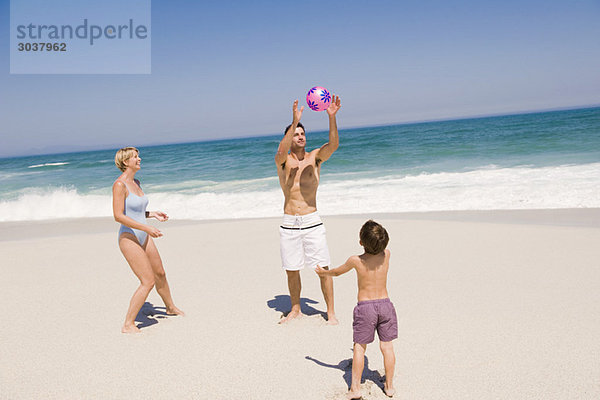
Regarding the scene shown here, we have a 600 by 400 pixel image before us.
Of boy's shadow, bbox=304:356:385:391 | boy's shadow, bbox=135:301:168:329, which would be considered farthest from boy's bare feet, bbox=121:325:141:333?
boy's shadow, bbox=304:356:385:391

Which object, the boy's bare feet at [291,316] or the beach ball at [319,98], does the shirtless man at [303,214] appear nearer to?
the beach ball at [319,98]

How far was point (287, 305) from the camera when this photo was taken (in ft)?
17.2

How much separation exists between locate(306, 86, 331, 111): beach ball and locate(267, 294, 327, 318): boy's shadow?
89.3 inches

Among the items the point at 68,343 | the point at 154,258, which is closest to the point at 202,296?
the point at 154,258

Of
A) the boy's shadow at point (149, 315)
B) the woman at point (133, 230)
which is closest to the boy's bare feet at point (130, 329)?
the woman at point (133, 230)

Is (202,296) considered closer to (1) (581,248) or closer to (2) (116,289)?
(2) (116,289)

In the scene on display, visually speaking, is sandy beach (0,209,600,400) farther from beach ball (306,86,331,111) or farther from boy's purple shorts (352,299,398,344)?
beach ball (306,86,331,111)

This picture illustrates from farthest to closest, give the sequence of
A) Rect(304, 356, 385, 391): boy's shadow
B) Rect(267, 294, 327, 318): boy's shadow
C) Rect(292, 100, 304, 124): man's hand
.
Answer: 1. Rect(267, 294, 327, 318): boy's shadow
2. Rect(292, 100, 304, 124): man's hand
3. Rect(304, 356, 385, 391): boy's shadow

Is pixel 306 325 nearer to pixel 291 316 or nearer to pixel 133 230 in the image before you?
pixel 291 316

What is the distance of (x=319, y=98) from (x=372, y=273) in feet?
7.44

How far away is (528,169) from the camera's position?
17.9 meters

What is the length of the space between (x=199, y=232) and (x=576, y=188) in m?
Answer: 10.3

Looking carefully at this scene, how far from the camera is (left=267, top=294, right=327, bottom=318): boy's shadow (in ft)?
16.2

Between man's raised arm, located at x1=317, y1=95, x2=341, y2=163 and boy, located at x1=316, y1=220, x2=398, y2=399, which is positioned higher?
man's raised arm, located at x1=317, y1=95, x2=341, y2=163
